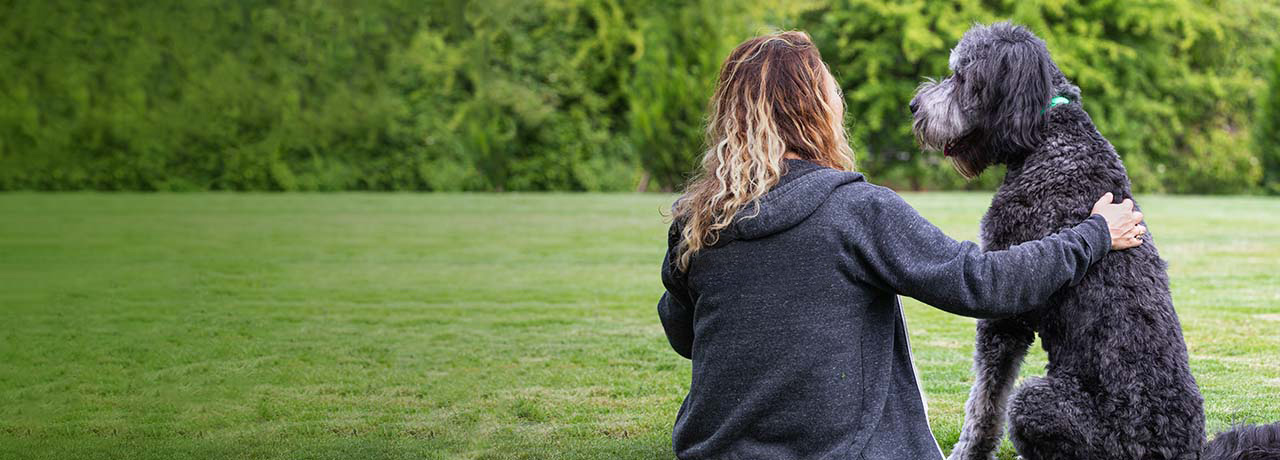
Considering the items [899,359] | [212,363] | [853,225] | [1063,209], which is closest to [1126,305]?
[1063,209]

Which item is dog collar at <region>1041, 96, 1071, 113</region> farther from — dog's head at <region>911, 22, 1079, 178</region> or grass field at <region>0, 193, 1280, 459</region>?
grass field at <region>0, 193, 1280, 459</region>

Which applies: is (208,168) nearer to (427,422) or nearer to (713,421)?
(427,422)

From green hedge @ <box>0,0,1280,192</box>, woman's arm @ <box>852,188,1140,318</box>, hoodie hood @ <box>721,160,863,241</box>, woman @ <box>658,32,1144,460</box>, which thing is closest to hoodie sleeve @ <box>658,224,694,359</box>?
woman @ <box>658,32,1144,460</box>

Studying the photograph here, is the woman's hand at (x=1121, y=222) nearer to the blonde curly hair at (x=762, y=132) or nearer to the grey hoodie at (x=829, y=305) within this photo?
the grey hoodie at (x=829, y=305)

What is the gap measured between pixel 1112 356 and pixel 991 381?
59 cm

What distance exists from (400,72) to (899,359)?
71.0 feet

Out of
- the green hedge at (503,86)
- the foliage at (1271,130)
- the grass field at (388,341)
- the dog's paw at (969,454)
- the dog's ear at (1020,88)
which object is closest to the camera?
the dog's ear at (1020,88)

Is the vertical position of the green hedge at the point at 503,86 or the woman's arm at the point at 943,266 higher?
the woman's arm at the point at 943,266

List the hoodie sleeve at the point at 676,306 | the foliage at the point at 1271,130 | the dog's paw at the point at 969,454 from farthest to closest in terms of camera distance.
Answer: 1. the foliage at the point at 1271,130
2. the dog's paw at the point at 969,454
3. the hoodie sleeve at the point at 676,306

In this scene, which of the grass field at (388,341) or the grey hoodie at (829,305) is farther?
the grass field at (388,341)

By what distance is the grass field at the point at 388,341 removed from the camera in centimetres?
433

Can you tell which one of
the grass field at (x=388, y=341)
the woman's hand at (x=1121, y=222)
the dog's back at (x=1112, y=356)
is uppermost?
the woman's hand at (x=1121, y=222)

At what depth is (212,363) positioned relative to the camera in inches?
230

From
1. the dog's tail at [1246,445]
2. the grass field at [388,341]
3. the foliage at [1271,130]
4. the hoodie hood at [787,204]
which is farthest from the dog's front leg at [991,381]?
the foliage at [1271,130]
